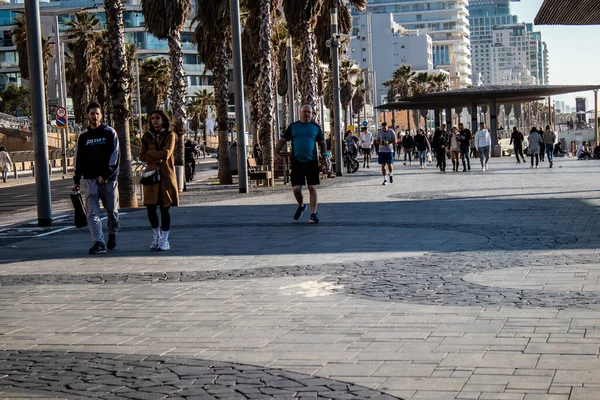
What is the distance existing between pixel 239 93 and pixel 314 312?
19.5 metres

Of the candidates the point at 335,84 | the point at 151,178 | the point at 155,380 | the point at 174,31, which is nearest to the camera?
the point at 155,380

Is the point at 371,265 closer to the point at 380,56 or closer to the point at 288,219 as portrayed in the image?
the point at 288,219

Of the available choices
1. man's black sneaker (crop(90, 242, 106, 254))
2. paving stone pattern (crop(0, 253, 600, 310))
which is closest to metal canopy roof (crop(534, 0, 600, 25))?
paving stone pattern (crop(0, 253, 600, 310))

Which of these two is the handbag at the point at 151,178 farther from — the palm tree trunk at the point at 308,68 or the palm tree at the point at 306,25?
the palm tree trunk at the point at 308,68

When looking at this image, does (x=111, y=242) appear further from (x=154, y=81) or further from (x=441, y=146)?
(x=154, y=81)

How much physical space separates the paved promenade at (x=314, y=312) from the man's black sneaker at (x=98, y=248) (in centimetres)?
23

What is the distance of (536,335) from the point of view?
6.43 metres

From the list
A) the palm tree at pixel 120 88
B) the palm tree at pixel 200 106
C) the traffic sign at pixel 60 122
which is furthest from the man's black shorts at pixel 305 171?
the palm tree at pixel 200 106

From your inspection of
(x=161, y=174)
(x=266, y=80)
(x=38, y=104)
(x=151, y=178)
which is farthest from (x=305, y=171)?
(x=266, y=80)

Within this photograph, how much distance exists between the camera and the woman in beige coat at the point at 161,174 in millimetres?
12500

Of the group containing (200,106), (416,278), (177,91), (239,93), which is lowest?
(416,278)

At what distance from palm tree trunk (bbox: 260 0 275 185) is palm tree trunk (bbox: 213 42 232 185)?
1183 millimetres

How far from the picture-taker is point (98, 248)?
12.5 meters

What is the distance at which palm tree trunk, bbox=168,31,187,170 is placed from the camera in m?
30.8
